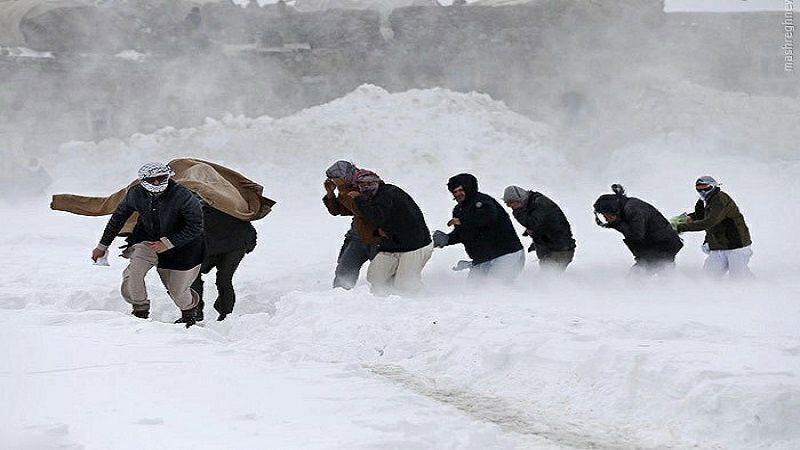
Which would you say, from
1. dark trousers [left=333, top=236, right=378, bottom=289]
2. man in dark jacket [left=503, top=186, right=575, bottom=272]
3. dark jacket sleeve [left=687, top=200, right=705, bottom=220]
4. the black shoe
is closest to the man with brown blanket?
the black shoe

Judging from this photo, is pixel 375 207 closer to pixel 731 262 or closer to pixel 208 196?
pixel 208 196

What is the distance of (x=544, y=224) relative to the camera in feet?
30.6

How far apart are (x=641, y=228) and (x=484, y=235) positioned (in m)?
1.44

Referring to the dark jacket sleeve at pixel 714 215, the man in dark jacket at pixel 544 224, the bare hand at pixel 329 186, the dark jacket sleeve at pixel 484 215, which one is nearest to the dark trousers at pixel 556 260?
the man in dark jacket at pixel 544 224

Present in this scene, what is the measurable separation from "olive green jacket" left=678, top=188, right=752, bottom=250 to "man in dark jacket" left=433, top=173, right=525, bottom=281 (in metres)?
1.75

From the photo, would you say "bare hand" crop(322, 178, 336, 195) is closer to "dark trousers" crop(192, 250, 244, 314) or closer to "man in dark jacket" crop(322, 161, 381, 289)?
"man in dark jacket" crop(322, 161, 381, 289)

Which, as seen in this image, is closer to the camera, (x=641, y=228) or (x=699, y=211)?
(x=641, y=228)

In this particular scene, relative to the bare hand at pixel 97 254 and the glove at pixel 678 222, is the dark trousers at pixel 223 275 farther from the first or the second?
the glove at pixel 678 222

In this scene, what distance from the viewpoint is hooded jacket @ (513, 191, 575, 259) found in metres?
9.26

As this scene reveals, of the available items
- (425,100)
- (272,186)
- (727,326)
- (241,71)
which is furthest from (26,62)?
(727,326)

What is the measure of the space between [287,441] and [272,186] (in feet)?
55.7

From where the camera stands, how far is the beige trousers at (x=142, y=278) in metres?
7.34

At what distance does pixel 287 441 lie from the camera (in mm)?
3977

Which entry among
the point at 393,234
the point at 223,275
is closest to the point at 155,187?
the point at 223,275
